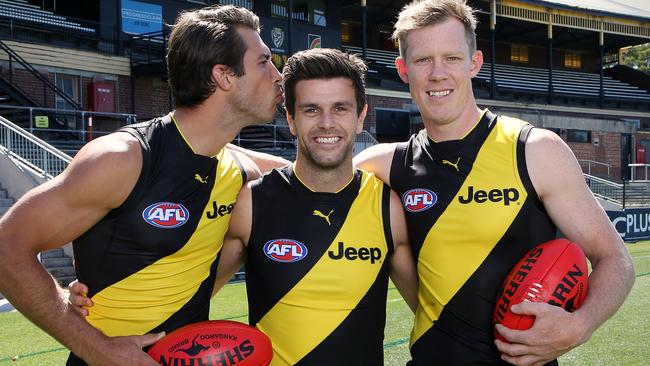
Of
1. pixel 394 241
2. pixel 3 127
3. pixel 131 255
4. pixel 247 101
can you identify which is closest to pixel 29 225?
pixel 131 255

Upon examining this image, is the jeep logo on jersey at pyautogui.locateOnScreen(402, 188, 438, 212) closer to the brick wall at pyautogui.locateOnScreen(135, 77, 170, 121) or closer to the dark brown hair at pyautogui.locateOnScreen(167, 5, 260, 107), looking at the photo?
the dark brown hair at pyautogui.locateOnScreen(167, 5, 260, 107)

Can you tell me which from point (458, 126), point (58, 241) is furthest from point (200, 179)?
point (458, 126)

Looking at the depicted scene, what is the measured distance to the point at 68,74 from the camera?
1895 centimetres

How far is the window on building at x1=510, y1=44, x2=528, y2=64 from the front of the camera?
36375 millimetres

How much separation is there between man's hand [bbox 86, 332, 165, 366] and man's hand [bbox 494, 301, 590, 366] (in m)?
1.40

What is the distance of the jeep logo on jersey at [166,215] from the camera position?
283 cm

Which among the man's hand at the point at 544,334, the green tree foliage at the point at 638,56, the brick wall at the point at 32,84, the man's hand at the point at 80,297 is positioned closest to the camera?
the man's hand at the point at 544,334

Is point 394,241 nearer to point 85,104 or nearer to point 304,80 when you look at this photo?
point 304,80

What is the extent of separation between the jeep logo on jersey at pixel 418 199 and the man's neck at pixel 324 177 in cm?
31

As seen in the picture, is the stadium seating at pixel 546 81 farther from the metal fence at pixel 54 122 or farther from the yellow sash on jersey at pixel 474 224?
the yellow sash on jersey at pixel 474 224

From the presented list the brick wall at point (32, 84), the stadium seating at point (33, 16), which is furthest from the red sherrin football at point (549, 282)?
the stadium seating at point (33, 16)

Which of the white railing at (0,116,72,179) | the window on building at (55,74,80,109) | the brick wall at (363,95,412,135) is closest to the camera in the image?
the white railing at (0,116,72,179)

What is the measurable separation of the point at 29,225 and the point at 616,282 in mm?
2314

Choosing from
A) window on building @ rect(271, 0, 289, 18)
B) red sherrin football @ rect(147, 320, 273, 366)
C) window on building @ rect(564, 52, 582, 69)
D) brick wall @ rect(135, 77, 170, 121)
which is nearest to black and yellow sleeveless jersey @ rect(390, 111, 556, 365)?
red sherrin football @ rect(147, 320, 273, 366)
